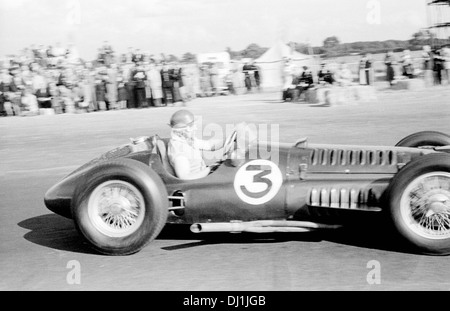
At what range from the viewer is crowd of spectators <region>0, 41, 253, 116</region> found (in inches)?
690

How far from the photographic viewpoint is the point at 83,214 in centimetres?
502

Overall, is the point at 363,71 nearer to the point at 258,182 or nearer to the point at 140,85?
the point at 140,85

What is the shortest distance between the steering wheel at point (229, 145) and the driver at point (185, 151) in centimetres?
12

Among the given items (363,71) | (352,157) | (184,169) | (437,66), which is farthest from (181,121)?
(437,66)

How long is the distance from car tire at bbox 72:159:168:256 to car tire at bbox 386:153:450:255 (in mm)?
1656

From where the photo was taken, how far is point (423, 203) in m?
4.57

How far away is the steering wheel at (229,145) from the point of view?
529cm

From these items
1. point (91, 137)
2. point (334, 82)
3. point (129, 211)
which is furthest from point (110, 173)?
Answer: point (334, 82)

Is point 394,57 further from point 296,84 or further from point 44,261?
point 44,261

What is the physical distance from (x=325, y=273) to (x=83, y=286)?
63.4 inches

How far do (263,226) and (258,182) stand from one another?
1.10 ft

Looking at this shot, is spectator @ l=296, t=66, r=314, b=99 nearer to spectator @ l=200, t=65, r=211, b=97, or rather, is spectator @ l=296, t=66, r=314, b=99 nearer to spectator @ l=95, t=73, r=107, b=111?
spectator @ l=200, t=65, r=211, b=97
